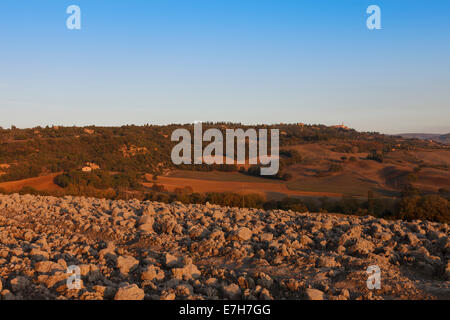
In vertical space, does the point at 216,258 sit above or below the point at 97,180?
above

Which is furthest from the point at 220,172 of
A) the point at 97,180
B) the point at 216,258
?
the point at 216,258

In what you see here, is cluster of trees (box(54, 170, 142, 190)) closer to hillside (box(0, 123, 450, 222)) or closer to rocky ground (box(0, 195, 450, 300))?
hillside (box(0, 123, 450, 222))

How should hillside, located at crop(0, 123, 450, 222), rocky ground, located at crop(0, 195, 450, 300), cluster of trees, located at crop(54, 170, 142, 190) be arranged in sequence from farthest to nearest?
1. cluster of trees, located at crop(54, 170, 142, 190)
2. hillside, located at crop(0, 123, 450, 222)
3. rocky ground, located at crop(0, 195, 450, 300)

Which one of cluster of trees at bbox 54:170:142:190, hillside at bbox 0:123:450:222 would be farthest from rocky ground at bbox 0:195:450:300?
cluster of trees at bbox 54:170:142:190

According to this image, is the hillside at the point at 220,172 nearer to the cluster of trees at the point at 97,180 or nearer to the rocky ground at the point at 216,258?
the cluster of trees at the point at 97,180

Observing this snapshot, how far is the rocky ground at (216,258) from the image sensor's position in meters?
3.53

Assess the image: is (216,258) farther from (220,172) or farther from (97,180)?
(220,172)

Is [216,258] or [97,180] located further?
[97,180]

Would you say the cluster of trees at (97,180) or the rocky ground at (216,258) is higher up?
the rocky ground at (216,258)

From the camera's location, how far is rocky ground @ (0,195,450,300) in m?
3.53

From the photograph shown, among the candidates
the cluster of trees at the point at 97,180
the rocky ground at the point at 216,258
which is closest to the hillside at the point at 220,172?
the cluster of trees at the point at 97,180

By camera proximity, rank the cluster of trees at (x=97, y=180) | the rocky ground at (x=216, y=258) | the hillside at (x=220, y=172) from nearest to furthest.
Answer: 1. the rocky ground at (x=216, y=258)
2. the hillside at (x=220, y=172)
3. the cluster of trees at (x=97, y=180)

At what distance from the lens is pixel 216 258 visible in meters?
4.94

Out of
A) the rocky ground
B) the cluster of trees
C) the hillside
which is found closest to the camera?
the rocky ground
